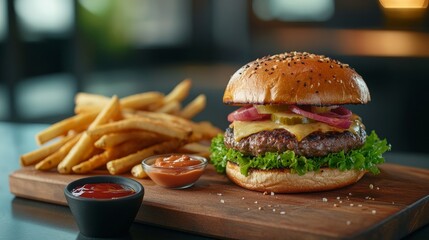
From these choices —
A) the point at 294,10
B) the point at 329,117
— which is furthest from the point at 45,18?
the point at 329,117

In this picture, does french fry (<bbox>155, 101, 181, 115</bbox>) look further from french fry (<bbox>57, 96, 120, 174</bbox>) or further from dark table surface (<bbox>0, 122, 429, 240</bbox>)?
dark table surface (<bbox>0, 122, 429, 240</bbox>)

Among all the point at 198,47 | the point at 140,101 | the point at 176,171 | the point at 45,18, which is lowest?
the point at 198,47

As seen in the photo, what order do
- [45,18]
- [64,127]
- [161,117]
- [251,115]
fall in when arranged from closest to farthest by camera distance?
[251,115] → [64,127] → [161,117] → [45,18]

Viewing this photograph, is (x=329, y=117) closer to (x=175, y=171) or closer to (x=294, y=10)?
(x=175, y=171)

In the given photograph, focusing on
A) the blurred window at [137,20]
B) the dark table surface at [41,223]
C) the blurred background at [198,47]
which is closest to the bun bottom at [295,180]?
the dark table surface at [41,223]

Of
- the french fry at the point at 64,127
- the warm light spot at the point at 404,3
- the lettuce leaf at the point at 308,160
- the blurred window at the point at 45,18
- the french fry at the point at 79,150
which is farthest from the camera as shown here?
the blurred window at the point at 45,18

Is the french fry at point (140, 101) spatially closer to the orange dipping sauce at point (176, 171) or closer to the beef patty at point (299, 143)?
the orange dipping sauce at point (176, 171)

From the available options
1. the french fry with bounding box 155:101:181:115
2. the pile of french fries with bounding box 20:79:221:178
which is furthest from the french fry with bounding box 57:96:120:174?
the french fry with bounding box 155:101:181:115
